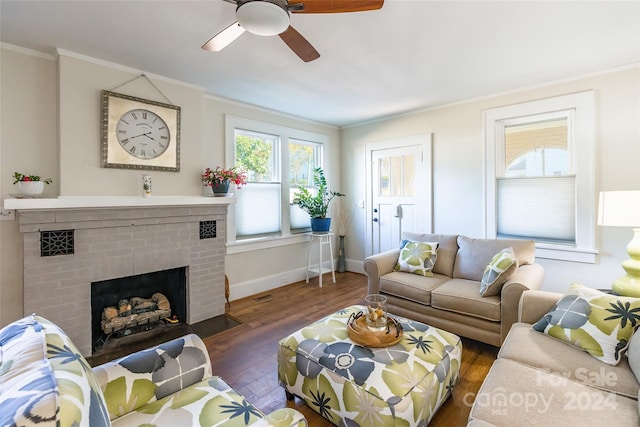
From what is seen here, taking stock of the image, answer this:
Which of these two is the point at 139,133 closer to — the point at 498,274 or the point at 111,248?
the point at 111,248

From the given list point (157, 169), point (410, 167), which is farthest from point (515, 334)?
point (157, 169)

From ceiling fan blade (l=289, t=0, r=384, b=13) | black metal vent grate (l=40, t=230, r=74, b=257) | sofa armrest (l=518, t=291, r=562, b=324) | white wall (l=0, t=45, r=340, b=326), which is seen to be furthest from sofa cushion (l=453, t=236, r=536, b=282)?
black metal vent grate (l=40, t=230, r=74, b=257)

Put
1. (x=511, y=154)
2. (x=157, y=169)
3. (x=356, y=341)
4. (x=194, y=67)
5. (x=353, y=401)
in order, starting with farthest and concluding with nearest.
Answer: (x=511, y=154), (x=157, y=169), (x=194, y=67), (x=356, y=341), (x=353, y=401)

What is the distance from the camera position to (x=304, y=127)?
459 cm

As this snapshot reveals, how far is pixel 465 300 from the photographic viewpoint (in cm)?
243

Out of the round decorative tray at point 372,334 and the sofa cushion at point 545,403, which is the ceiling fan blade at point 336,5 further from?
the sofa cushion at point 545,403

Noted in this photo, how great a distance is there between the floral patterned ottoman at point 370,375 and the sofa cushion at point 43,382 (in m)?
Result: 1.04

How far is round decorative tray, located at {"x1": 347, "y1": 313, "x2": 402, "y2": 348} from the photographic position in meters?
1.67

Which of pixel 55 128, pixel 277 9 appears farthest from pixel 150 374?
pixel 55 128

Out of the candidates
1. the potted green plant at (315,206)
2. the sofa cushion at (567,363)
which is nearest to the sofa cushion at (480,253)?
the sofa cushion at (567,363)

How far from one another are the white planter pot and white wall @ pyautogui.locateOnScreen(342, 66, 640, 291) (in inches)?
154

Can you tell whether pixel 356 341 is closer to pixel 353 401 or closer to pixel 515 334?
pixel 353 401

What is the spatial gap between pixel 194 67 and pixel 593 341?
3.51 m

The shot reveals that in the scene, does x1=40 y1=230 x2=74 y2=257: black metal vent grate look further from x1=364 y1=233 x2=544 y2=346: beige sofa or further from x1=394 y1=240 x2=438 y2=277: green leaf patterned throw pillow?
x1=394 y1=240 x2=438 y2=277: green leaf patterned throw pillow
